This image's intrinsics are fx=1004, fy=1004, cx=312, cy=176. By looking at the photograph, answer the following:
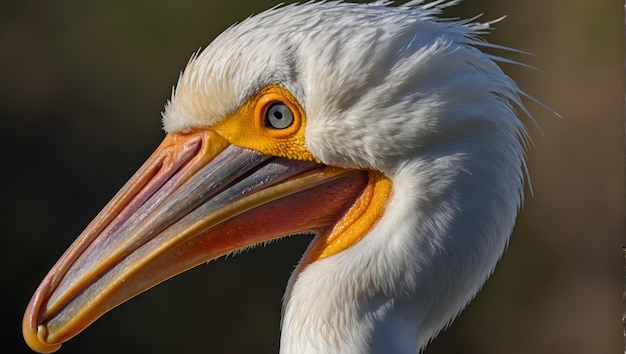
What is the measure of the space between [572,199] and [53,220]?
3.91 meters

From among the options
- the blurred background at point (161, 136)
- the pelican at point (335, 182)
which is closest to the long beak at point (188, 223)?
the pelican at point (335, 182)

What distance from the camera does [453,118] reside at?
8.42 feet

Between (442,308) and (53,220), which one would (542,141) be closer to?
(53,220)

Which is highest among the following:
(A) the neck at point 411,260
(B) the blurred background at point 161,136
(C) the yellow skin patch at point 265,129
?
(C) the yellow skin patch at point 265,129

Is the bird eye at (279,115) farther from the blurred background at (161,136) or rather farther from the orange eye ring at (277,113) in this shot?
the blurred background at (161,136)

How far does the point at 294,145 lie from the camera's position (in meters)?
2.71

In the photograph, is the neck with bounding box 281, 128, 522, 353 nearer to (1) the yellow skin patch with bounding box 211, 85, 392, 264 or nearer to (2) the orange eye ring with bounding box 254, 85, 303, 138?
(1) the yellow skin patch with bounding box 211, 85, 392, 264

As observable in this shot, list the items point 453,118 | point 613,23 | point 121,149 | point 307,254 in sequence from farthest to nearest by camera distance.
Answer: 1. point 121,149
2. point 613,23
3. point 307,254
4. point 453,118

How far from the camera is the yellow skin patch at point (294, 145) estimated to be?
265 cm

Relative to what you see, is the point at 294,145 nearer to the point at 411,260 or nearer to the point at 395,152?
the point at 395,152

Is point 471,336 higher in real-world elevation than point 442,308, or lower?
lower

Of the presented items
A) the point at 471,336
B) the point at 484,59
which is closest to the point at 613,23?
the point at 471,336

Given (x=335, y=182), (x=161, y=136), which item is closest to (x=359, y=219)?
(x=335, y=182)

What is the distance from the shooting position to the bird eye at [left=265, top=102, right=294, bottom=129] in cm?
266
